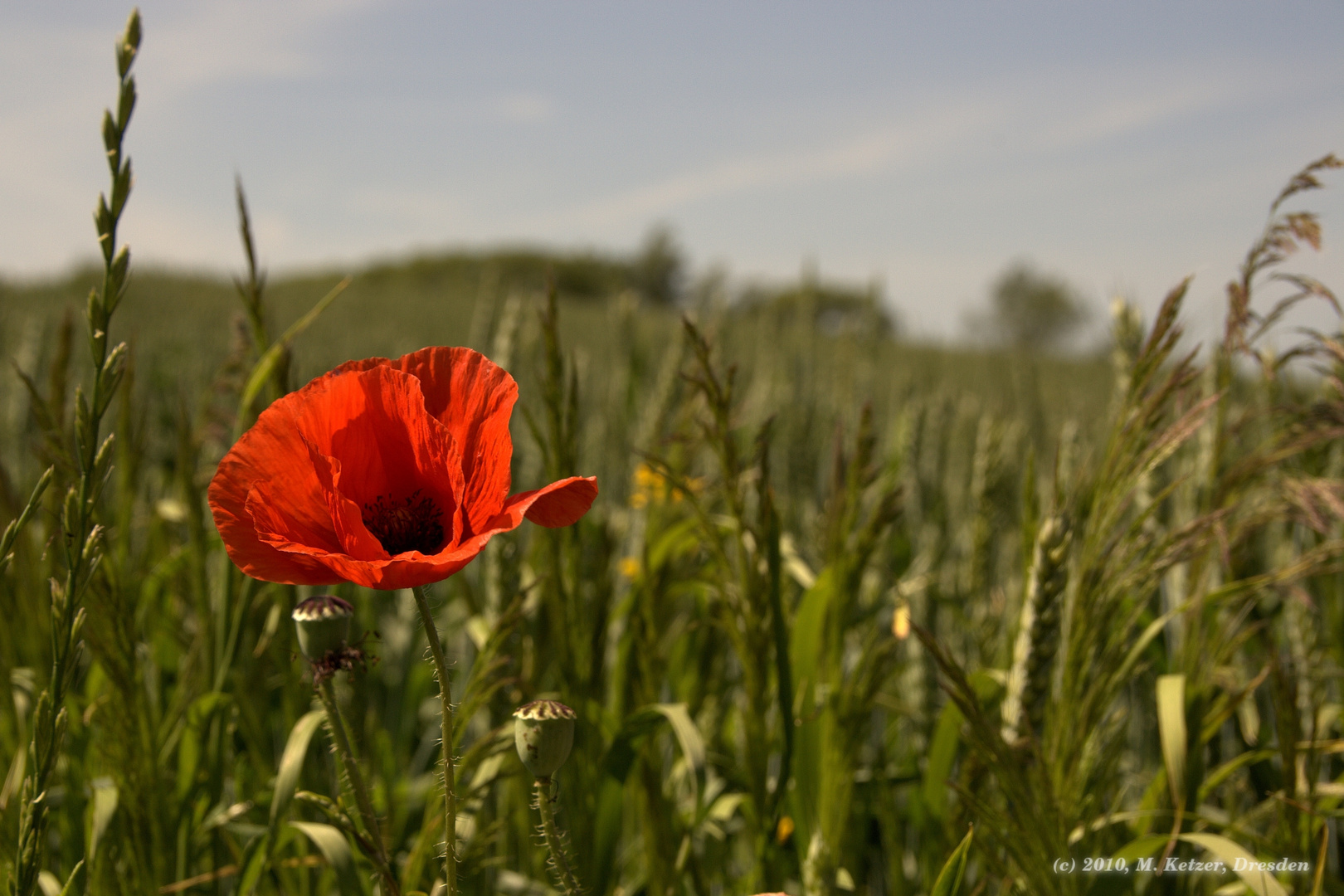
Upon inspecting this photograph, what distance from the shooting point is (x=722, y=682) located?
1.72 m

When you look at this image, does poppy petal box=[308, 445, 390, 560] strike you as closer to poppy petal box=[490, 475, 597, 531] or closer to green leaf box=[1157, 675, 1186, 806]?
poppy petal box=[490, 475, 597, 531]

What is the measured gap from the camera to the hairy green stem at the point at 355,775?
0.68 metres

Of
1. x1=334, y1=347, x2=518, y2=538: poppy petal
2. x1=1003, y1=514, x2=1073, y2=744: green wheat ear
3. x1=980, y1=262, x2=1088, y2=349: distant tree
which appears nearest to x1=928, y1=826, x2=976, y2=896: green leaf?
x1=1003, y1=514, x2=1073, y2=744: green wheat ear

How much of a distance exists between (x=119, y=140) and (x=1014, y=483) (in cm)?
206

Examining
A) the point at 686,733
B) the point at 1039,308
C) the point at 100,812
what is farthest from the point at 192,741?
the point at 1039,308

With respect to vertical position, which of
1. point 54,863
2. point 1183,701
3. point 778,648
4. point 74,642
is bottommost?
point 54,863

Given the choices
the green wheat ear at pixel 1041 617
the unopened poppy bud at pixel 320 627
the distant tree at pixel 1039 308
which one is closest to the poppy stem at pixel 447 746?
the unopened poppy bud at pixel 320 627

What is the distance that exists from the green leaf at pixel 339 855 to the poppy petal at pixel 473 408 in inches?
21.7

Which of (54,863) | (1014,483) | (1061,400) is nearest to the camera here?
(54,863)

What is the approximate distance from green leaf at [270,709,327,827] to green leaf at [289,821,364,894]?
4cm

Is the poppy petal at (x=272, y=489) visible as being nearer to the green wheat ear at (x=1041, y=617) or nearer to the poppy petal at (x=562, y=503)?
the poppy petal at (x=562, y=503)

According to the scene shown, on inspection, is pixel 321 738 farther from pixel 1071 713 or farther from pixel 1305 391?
pixel 1305 391

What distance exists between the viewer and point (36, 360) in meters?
3.15

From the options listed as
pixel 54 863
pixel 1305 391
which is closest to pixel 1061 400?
pixel 1305 391
